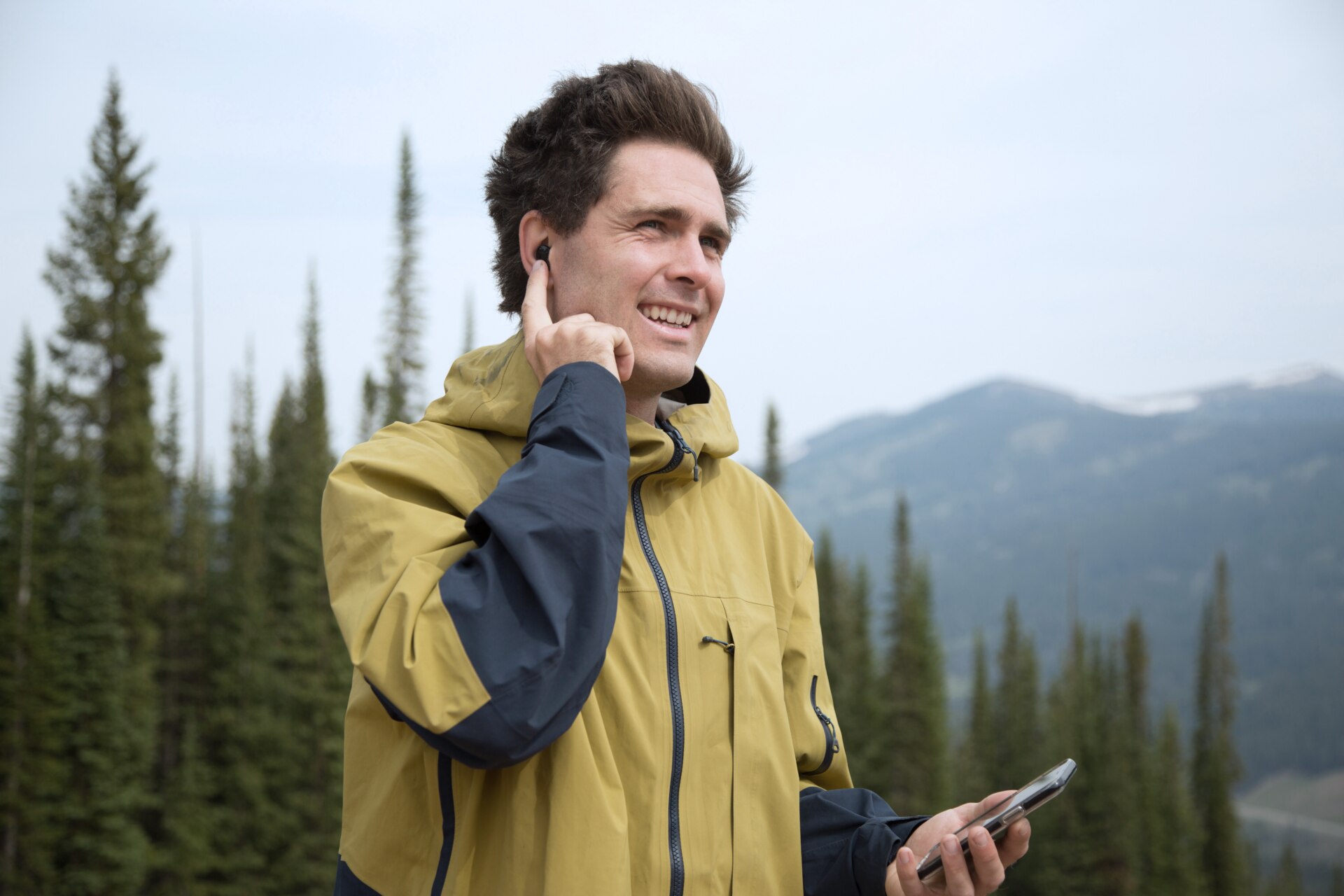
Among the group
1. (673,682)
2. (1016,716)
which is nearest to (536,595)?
(673,682)

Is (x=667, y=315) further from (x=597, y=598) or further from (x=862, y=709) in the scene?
(x=862, y=709)

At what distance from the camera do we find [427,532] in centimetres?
253

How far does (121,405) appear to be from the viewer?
4259 centimetres

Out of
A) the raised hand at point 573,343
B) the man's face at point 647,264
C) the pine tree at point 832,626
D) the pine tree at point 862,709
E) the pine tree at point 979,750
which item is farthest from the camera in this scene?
the pine tree at point 979,750

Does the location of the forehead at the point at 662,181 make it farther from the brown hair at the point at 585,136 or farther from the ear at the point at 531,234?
the ear at the point at 531,234

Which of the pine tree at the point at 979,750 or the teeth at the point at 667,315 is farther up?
the teeth at the point at 667,315

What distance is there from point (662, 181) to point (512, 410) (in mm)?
740

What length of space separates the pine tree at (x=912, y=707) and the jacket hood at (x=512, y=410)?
200ft

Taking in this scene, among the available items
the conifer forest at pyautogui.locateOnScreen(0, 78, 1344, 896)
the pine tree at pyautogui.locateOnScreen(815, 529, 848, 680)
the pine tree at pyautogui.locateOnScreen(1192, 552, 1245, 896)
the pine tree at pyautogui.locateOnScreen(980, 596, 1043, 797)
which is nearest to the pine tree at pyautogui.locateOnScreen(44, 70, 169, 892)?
the conifer forest at pyautogui.locateOnScreen(0, 78, 1344, 896)

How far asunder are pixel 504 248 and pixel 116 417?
43960mm

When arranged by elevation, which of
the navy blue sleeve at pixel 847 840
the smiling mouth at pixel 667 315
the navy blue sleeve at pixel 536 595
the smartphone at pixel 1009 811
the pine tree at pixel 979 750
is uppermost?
the smiling mouth at pixel 667 315

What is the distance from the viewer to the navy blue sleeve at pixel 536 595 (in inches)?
90.4

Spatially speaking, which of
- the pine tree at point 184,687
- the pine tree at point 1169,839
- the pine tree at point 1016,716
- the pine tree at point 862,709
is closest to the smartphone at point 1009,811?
the pine tree at point 184,687

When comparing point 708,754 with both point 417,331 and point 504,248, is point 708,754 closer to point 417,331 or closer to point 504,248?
point 504,248
